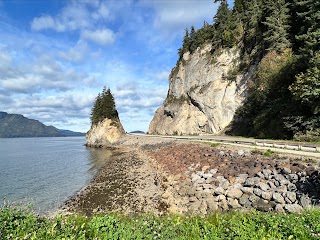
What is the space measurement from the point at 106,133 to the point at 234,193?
7065cm

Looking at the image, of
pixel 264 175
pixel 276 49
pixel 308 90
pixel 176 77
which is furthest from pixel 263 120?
pixel 176 77

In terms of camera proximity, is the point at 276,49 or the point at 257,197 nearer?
the point at 257,197

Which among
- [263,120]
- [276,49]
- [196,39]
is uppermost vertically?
[196,39]

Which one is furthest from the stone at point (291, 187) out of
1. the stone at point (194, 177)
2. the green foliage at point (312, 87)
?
the green foliage at point (312, 87)

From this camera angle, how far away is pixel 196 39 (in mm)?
70000

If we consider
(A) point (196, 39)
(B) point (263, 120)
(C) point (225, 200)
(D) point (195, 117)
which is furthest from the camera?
(A) point (196, 39)

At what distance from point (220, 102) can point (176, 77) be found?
23.3 m

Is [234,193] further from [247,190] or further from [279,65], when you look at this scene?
[279,65]

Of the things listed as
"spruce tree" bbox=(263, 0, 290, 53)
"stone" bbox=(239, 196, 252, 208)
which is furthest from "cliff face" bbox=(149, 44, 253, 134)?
"stone" bbox=(239, 196, 252, 208)

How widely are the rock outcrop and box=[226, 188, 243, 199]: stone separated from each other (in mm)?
66558

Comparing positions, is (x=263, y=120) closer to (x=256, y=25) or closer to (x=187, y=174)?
(x=187, y=174)

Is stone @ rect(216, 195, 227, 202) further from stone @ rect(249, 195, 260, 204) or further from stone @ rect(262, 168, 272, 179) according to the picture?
stone @ rect(262, 168, 272, 179)

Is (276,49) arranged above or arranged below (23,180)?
above

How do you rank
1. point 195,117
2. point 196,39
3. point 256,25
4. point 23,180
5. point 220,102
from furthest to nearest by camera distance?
point 196,39 → point 195,117 → point 220,102 → point 256,25 → point 23,180
